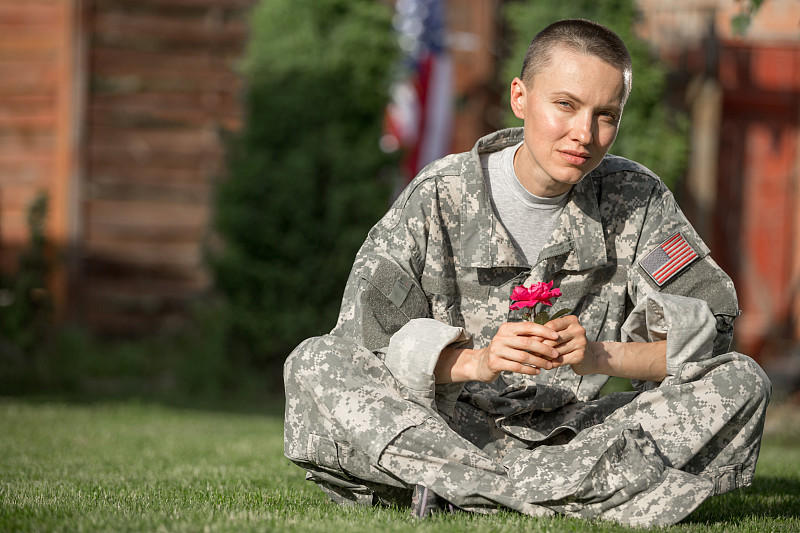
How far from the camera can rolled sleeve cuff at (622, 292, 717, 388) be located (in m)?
2.61

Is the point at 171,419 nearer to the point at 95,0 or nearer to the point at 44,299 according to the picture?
the point at 44,299

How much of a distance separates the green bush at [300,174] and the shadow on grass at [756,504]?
188 inches

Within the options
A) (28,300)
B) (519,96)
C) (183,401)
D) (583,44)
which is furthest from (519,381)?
(28,300)

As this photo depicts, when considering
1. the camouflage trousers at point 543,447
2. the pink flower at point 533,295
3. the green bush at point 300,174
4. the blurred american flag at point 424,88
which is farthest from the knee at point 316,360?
the blurred american flag at point 424,88

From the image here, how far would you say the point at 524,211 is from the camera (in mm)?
3012

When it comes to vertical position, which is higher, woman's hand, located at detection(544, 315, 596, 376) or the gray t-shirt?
the gray t-shirt

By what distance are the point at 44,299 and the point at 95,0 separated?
10.5 ft

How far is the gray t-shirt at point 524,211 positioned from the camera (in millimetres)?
2982

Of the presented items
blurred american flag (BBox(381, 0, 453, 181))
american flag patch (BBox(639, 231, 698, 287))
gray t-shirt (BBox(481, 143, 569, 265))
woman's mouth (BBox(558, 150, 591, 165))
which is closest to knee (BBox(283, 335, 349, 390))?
gray t-shirt (BBox(481, 143, 569, 265))

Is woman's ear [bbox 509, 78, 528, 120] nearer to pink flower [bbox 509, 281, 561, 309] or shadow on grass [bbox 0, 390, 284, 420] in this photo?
pink flower [bbox 509, 281, 561, 309]

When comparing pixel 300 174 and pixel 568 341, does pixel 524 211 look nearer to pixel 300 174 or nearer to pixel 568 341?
Answer: pixel 568 341

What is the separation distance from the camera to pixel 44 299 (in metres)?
8.14

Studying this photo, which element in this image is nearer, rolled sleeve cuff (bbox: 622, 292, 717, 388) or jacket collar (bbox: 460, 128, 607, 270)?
rolled sleeve cuff (bbox: 622, 292, 717, 388)

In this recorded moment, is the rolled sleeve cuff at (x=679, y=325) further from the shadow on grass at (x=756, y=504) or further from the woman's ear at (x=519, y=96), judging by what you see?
the woman's ear at (x=519, y=96)
